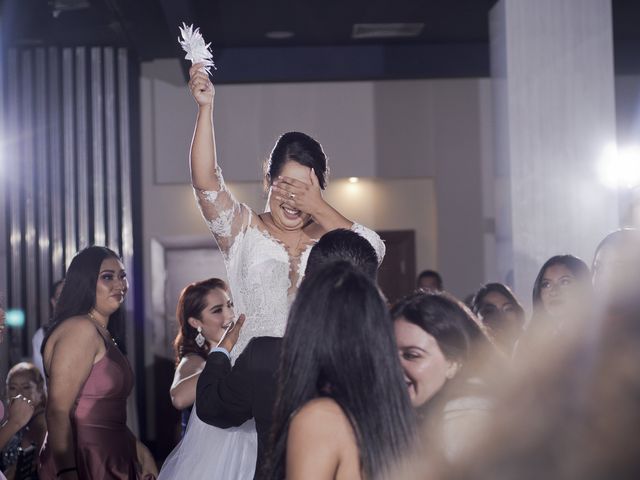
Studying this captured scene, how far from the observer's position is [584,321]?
164 centimetres

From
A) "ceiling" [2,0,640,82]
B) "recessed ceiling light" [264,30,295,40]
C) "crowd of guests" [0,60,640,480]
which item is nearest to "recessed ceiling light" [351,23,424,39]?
"ceiling" [2,0,640,82]

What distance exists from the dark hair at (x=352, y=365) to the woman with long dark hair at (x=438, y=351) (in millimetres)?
418

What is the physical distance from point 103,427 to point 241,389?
4.05ft

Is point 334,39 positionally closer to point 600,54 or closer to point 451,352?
point 600,54

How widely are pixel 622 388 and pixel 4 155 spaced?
20.5 feet

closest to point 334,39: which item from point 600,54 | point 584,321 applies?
point 600,54

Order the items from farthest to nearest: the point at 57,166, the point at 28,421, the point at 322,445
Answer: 1. the point at 57,166
2. the point at 28,421
3. the point at 322,445

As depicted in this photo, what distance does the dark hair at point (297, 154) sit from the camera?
7.68 feet

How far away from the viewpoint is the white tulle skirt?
2549 mm

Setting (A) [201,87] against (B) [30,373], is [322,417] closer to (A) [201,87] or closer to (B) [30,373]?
(A) [201,87]

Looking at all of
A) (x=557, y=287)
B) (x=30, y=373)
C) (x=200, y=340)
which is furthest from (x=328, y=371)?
(x=30, y=373)

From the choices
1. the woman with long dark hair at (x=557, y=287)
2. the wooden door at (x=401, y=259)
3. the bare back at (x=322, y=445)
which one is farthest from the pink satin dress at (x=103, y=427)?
the wooden door at (x=401, y=259)

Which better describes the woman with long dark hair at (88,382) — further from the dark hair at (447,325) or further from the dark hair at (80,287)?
the dark hair at (447,325)

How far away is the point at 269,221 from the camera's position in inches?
A: 95.7
